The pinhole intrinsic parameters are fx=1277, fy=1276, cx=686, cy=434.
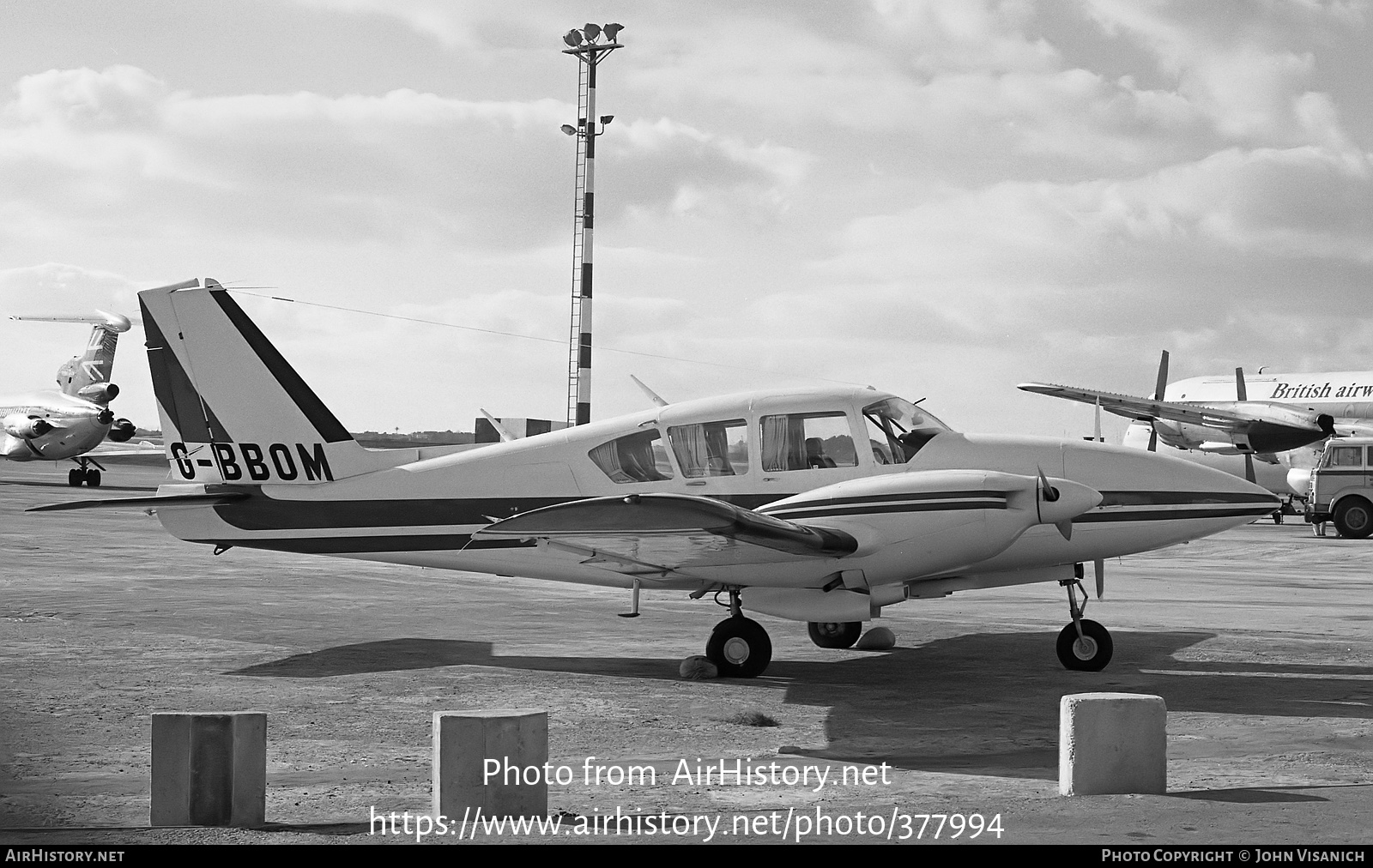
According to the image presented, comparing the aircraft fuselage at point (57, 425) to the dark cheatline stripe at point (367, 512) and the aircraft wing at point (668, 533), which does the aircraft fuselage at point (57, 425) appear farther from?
the aircraft wing at point (668, 533)

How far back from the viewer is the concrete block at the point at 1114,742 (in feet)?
21.2

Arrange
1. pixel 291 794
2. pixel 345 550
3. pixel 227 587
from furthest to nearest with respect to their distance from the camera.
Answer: pixel 227 587 → pixel 345 550 → pixel 291 794

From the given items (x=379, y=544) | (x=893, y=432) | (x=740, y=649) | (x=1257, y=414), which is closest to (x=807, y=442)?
(x=893, y=432)

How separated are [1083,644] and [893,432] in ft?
8.60

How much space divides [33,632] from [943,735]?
391 inches

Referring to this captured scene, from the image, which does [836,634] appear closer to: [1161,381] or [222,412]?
[222,412]

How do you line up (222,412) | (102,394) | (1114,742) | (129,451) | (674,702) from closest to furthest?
(1114,742), (674,702), (222,412), (129,451), (102,394)

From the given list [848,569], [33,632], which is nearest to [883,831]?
[848,569]

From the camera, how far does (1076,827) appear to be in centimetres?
584

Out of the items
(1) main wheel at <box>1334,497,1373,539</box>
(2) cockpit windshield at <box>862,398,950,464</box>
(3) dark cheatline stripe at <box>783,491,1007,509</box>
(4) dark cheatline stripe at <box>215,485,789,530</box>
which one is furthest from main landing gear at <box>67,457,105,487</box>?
(3) dark cheatline stripe at <box>783,491,1007,509</box>

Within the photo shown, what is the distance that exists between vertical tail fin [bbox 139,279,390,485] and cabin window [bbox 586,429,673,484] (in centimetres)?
240

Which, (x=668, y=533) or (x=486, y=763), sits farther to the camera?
(x=668, y=533)

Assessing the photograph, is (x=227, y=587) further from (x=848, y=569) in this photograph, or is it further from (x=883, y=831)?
(x=883, y=831)

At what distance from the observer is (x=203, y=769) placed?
591cm
